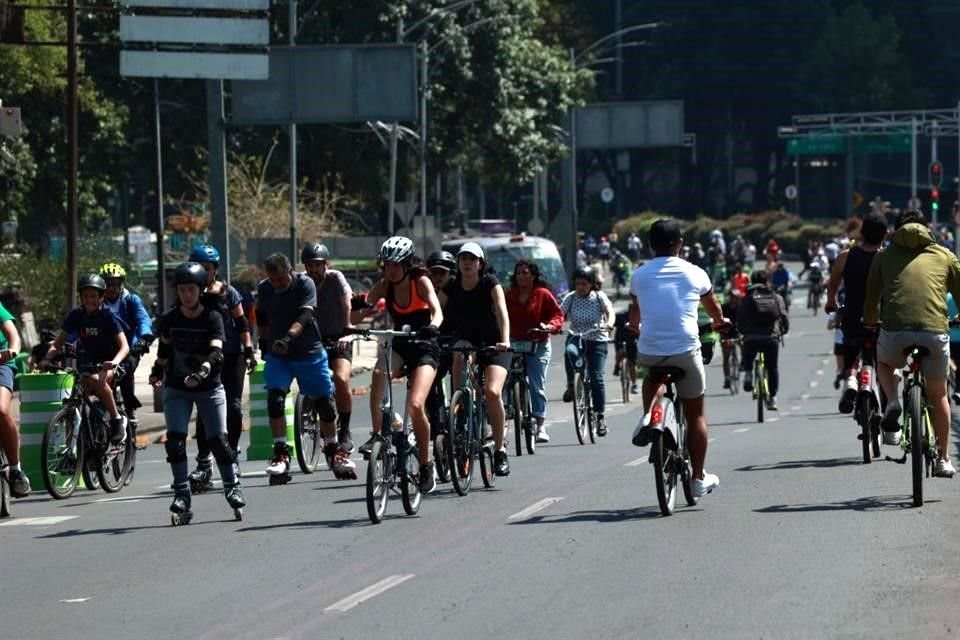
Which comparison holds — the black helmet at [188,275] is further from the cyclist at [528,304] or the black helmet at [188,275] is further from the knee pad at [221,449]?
the cyclist at [528,304]

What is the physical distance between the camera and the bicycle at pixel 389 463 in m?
13.6

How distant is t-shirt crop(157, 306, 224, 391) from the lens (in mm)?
14289

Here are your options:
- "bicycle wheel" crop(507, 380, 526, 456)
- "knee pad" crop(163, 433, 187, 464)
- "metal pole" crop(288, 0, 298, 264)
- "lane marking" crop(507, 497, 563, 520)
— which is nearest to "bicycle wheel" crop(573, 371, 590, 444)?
"bicycle wheel" crop(507, 380, 526, 456)

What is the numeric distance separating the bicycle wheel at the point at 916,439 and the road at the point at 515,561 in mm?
161

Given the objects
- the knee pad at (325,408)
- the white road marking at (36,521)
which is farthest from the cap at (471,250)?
the white road marking at (36,521)

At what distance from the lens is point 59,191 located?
53.6 meters

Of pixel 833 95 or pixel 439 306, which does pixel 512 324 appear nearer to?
pixel 439 306

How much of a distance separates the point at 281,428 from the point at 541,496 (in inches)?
91.4

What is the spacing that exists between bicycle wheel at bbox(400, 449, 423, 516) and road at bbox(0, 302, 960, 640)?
0.38 feet

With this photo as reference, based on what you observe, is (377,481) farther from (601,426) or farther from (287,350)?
(601,426)

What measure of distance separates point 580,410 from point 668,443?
29.3 feet

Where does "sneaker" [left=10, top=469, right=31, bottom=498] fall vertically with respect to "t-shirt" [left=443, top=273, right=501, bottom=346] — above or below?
below

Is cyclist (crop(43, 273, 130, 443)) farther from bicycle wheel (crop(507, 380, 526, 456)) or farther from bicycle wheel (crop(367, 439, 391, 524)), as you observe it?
bicycle wheel (crop(367, 439, 391, 524))

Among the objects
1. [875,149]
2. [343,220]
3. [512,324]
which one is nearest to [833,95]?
[875,149]
